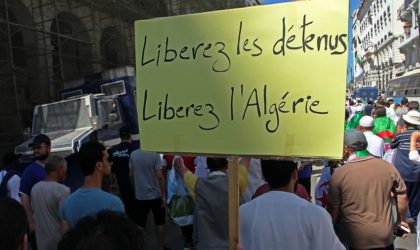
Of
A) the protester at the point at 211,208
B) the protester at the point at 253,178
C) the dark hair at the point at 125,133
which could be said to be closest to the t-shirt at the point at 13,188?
the dark hair at the point at 125,133

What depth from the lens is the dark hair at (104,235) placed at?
4.10 feet

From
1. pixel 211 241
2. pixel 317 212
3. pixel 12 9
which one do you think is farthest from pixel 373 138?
pixel 12 9

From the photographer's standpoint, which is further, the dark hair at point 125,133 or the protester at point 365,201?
the dark hair at point 125,133

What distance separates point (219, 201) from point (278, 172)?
36.4 inches

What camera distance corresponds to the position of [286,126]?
1.98m

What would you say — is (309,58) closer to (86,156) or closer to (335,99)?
(335,99)

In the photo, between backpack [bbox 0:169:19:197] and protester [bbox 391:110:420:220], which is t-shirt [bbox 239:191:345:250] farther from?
protester [bbox 391:110:420:220]

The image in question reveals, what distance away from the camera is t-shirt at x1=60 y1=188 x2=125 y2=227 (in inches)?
108

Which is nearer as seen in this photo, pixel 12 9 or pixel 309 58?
pixel 309 58

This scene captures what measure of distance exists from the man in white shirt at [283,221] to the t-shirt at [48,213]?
6.09 feet

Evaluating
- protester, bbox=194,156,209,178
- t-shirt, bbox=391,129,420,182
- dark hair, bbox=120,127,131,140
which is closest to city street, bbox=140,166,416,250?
t-shirt, bbox=391,129,420,182

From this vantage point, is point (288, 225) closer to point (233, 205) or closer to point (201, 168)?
point (233, 205)

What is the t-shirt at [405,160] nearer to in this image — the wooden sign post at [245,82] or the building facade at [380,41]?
the wooden sign post at [245,82]

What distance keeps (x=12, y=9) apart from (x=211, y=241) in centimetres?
1249
